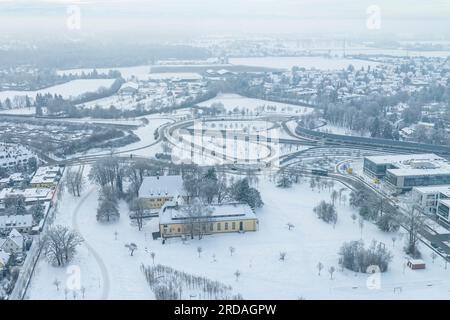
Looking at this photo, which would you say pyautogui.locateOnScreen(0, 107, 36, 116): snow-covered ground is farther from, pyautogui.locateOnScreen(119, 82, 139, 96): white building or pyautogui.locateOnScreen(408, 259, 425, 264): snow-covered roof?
pyautogui.locateOnScreen(408, 259, 425, 264): snow-covered roof

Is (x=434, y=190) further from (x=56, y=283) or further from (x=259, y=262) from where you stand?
(x=56, y=283)

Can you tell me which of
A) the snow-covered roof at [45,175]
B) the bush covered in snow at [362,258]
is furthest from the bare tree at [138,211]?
the bush covered in snow at [362,258]

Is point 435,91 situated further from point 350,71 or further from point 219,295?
point 219,295

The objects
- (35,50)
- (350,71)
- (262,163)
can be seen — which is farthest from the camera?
(35,50)

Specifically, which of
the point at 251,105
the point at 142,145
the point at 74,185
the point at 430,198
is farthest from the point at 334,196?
the point at 251,105

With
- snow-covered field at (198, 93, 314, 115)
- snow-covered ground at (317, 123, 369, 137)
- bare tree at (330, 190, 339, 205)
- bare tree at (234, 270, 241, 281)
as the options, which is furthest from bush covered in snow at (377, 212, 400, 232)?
snow-covered field at (198, 93, 314, 115)

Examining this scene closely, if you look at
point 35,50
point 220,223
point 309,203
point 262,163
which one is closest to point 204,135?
point 262,163

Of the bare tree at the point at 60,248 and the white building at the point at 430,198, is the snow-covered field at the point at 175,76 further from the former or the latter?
the bare tree at the point at 60,248
